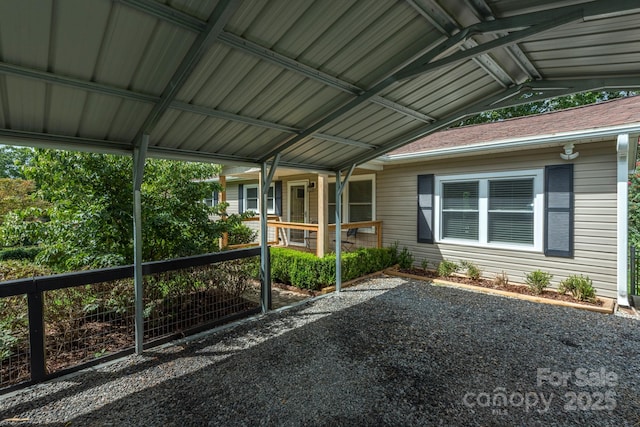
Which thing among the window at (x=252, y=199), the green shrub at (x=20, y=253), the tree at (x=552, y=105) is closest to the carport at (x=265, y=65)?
the window at (x=252, y=199)

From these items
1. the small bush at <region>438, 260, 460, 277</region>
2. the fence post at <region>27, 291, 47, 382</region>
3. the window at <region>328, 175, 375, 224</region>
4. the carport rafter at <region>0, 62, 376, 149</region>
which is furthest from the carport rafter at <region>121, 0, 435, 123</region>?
the window at <region>328, 175, 375, 224</region>

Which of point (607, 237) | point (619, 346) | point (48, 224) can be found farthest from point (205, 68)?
point (607, 237)

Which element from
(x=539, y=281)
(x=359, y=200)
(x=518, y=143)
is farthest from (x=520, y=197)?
(x=359, y=200)

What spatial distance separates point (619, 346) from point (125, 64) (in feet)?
20.1

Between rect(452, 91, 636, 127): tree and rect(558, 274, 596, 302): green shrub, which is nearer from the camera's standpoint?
rect(558, 274, 596, 302): green shrub

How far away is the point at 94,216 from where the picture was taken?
12.7 ft

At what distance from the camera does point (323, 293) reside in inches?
246

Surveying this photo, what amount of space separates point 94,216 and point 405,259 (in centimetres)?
659

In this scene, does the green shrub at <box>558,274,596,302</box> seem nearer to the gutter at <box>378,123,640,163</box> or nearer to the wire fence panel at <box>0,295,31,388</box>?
the gutter at <box>378,123,640,163</box>

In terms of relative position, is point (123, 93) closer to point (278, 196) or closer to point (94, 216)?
point (94, 216)

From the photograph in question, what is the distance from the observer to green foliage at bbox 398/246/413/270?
7840 mm

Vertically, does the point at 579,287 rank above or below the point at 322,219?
below

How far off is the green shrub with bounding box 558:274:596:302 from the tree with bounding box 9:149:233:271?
6.60 m

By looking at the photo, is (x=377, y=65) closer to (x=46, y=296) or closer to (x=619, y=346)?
(x=46, y=296)
